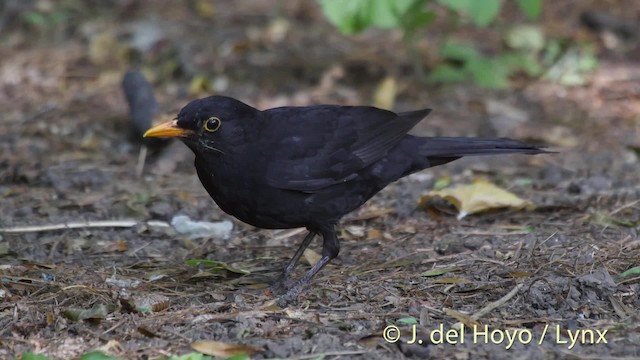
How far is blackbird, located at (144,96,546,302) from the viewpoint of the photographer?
4770mm

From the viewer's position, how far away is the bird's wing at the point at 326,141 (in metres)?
4.88

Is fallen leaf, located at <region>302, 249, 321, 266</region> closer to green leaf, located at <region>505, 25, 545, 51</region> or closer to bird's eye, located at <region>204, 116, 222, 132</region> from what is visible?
bird's eye, located at <region>204, 116, 222, 132</region>

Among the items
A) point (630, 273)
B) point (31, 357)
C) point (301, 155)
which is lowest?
point (31, 357)

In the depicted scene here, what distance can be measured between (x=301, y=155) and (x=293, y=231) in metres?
1.06

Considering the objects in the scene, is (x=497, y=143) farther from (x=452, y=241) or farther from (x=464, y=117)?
(x=464, y=117)

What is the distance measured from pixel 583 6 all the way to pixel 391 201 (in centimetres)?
496

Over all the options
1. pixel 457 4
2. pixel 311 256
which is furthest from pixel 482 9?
pixel 311 256

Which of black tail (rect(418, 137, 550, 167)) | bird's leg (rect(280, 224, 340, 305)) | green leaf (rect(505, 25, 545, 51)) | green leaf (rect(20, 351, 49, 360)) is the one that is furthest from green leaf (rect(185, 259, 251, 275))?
green leaf (rect(505, 25, 545, 51))

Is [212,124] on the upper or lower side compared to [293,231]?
upper

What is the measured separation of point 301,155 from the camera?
4.98 metres

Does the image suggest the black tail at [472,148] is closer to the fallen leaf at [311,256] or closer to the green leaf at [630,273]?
the fallen leaf at [311,256]

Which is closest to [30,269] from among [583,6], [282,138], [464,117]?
[282,138]

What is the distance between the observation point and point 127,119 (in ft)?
24.8

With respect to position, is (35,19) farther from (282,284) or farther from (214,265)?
(282,284)
